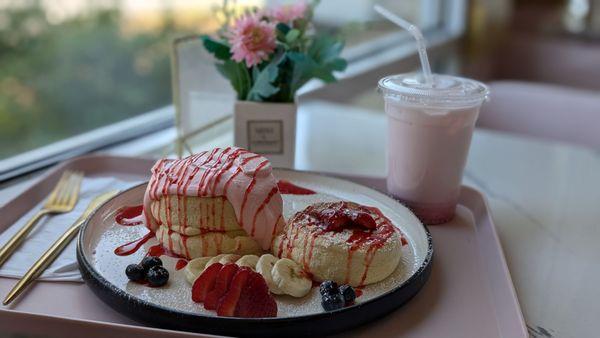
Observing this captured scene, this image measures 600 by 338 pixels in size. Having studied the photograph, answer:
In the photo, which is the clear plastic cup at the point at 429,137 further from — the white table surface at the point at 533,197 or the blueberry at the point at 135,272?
the blueberry at the point at 135,272

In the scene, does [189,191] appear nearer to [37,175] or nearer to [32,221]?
[32,221]

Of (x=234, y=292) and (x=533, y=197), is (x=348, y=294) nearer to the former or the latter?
(x=234, y=292)

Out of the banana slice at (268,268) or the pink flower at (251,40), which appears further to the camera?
the pink flower at (251,40)

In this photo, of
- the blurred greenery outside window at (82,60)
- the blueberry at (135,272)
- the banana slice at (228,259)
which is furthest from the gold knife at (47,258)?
the blurred greenery outside window at (82,60)

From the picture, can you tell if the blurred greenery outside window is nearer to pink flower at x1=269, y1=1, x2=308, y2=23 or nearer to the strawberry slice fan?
pink flower at x1=269, y1=1, x2=308, y2=23

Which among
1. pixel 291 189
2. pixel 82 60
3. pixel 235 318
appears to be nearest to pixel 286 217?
pixel 291 189
